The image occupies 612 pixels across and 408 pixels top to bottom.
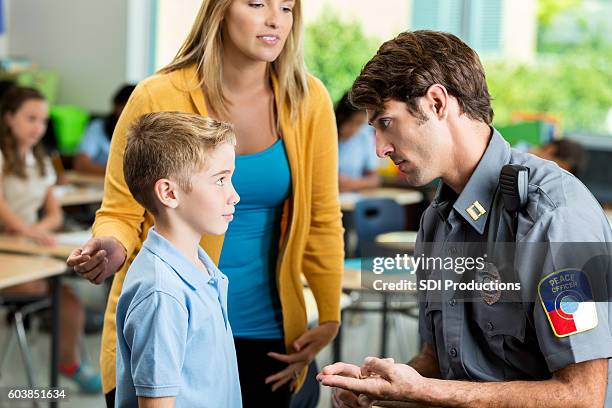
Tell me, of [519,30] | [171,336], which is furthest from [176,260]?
[519,30]

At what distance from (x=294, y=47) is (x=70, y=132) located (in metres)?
5.62

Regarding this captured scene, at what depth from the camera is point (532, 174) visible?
1.49 metres

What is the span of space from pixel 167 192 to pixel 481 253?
22.0 inches

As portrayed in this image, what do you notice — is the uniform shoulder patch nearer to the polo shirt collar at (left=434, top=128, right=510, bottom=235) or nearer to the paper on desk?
the polo shirt collar at (left=434, top=128, right=510, bottom=235)

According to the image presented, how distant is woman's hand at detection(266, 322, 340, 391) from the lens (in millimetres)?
1980

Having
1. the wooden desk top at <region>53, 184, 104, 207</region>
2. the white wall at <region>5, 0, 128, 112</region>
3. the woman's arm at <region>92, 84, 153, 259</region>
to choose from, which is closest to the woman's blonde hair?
the woman's arm at <region>92, 84, 153, 259</region>

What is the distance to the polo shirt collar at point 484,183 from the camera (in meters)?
1.55

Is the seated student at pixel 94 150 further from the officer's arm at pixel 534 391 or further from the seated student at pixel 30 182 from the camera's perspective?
the officer's arm at pixel 534 391

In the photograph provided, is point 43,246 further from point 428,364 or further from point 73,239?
point 428,364

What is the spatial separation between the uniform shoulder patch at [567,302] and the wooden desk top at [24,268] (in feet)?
7.20

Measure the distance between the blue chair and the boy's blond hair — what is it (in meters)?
2.94

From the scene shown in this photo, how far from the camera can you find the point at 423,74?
1526 millimetres

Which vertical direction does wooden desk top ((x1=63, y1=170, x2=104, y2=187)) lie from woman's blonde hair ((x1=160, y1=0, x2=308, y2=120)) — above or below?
below

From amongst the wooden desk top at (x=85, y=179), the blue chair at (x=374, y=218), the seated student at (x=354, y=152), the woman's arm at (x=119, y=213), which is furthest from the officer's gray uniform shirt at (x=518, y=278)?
the wooden desk top at (x=85, y=179)
